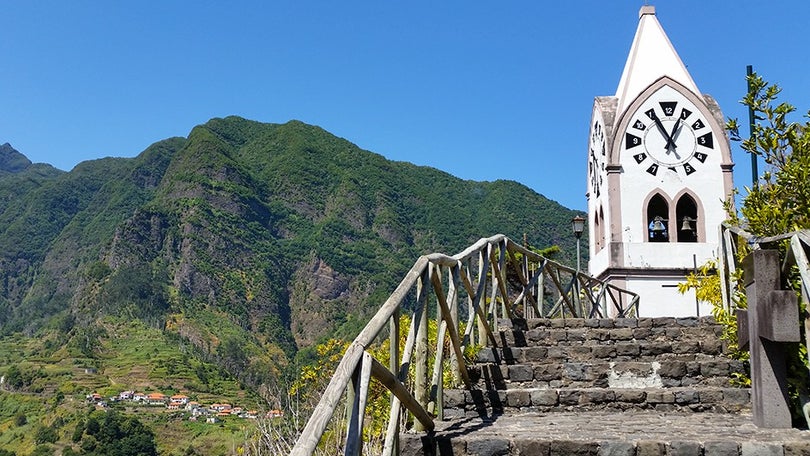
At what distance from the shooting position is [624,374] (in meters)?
6.09

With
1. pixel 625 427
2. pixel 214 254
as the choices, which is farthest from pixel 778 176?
pixel 214 254

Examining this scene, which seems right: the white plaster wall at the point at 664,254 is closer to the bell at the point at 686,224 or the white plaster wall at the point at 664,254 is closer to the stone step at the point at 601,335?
the bell at the point at 686,224

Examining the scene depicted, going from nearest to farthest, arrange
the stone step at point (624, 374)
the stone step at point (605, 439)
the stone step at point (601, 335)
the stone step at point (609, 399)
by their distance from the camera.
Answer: the stone step at point (605, 439) < the stone step at point (609, 399) < the stone step at point (624, 374) < the stone step at point (601, 335)

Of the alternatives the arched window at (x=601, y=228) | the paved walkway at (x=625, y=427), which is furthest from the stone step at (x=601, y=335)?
the arched window at (x=601, y=228)

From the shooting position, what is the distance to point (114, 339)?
4508 inches

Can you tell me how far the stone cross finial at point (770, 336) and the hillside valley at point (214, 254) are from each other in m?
80.6

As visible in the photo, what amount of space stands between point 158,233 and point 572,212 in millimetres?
73007

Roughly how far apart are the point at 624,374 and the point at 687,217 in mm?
15881

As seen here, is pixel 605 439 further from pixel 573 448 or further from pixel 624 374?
pixel 624 374

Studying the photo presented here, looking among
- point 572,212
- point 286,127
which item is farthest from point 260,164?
point 572,212

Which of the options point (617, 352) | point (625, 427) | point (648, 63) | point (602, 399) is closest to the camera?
point (625, 427)

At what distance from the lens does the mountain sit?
129250 mm

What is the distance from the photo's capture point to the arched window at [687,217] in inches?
835

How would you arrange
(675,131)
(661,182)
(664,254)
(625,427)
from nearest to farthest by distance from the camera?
1. (625,427)
2. (664,254)
3. (661,182)
4. (675,131)
